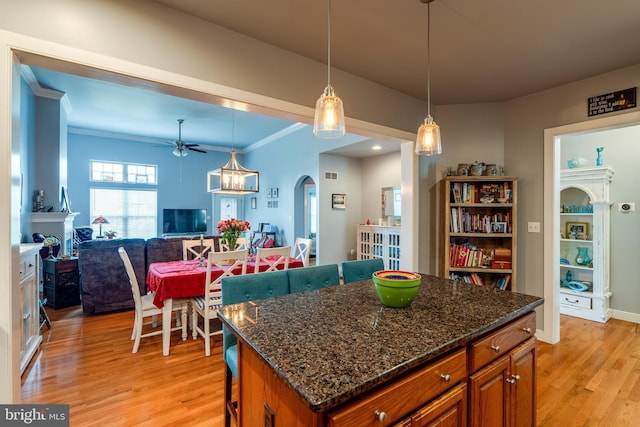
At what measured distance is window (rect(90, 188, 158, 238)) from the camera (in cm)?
717

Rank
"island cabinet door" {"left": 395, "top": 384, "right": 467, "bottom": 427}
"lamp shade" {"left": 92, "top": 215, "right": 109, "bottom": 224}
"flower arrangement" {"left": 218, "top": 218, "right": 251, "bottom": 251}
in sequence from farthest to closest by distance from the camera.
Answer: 1. "lamp shade" {"left": 92, "top": 215, "right": 109, "bottom": 224}
2. "flower arrangement" {"left": 218, "top": 218, "right": 251, "bottom": 251}
3. "island cabinet door" {"left": 395, "top": 384, "right": 467, "bottom": 427}

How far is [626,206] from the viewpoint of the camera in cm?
371

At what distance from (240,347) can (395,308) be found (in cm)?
76

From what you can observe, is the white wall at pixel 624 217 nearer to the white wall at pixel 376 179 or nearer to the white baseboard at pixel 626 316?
the white baseboard at pixel 626 316

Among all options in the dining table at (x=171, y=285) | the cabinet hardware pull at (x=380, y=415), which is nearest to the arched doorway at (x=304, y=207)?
the dining table at (x=171, y=285)

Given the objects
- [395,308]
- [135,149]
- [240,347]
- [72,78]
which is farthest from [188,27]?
[135,149]

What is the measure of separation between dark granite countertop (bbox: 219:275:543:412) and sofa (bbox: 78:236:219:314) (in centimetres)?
322

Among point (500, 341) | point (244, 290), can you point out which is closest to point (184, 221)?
point (244, 290)

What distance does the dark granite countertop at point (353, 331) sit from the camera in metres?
0.87

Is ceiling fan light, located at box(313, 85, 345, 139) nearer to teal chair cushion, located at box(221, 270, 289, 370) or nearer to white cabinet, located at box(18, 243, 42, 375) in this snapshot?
teal chair cushion, located at box(221, 270, 289, 370)

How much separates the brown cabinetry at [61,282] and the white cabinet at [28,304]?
1.26 m

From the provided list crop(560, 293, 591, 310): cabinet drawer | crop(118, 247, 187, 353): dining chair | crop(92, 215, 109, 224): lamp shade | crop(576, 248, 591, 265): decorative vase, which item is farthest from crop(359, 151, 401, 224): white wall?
crop(92, 215, 109, 224): lamp shade

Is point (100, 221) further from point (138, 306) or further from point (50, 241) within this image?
point (138, 306)

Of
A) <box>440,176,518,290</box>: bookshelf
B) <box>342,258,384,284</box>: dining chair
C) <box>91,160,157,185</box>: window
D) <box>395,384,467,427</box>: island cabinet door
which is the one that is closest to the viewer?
<box>395,384,467,427</box>: island cabinet door
